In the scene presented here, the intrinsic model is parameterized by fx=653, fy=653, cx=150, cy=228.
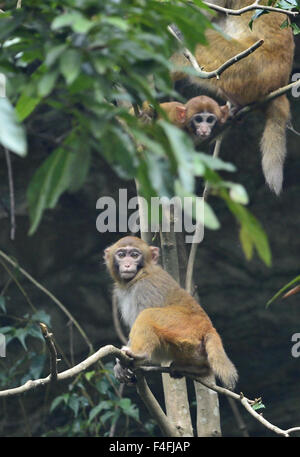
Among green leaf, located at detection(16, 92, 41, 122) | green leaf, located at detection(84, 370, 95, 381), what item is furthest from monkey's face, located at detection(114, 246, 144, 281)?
green leaf, located at detection(16, 92, 41, 122)

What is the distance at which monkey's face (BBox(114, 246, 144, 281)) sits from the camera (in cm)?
484

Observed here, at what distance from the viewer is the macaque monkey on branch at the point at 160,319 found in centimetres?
400

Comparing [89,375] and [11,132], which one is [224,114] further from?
[11,132]

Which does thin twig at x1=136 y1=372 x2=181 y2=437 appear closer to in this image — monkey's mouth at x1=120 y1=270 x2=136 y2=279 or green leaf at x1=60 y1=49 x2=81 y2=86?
monkey's mouth at x1=120 y1=270 x2=136 y2=279

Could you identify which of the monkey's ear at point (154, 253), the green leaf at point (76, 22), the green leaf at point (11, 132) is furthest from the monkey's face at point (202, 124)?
the green leaf at point (11, 132)

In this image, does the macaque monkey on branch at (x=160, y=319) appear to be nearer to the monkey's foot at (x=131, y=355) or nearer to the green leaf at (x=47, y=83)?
the monkey's foot at (x=131, y=355)

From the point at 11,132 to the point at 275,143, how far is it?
4.26 m

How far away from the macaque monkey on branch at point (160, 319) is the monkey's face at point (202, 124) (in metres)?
1.08

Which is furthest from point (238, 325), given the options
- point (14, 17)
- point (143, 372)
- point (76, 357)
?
point (14, 17)

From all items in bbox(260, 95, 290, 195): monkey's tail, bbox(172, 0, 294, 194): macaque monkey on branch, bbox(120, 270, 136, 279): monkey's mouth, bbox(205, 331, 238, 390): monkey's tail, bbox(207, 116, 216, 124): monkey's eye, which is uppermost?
bbox(172, 0, 294, 194): macaque monkey on branch

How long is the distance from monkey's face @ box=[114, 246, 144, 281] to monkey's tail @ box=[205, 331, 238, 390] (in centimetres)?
93

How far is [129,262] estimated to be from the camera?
4855 millimetres

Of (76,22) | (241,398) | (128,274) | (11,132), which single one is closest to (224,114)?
(128,274)
